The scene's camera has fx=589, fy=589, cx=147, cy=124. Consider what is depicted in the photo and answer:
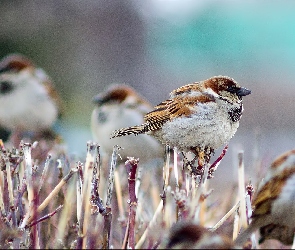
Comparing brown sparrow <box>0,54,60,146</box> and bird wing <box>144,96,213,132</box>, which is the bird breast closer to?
bird wing <box>144,96,213,132</box>

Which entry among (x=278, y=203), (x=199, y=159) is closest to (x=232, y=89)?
(x=199, y=159)

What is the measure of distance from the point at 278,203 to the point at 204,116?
2.45ft

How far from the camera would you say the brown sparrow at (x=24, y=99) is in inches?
157

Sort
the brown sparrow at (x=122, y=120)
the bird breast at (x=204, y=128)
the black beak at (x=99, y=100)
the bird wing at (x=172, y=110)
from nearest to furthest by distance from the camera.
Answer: the bird breast at (x=204, y=128)
the bird wing at (x=172, y=110)
the brown sparrow at (x=122, y=120)
the black beak at (x=99, y=100)

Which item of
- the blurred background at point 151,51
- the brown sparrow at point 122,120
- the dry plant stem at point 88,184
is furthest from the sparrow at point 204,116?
the blurred background at point 151,51

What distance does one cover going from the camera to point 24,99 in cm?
402

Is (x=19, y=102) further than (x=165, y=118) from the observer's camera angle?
Yes

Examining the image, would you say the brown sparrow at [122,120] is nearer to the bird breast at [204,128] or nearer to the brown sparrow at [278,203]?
the bird breast at [204,128]

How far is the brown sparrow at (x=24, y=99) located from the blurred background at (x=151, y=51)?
8.43ft

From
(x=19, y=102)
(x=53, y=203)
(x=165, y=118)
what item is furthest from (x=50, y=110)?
(x=53, y=203)

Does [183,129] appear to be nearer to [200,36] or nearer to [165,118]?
[165,118]

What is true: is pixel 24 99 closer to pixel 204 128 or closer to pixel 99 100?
pixel 99 100

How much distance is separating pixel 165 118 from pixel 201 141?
0.26m

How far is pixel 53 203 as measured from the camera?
156 centimetres
